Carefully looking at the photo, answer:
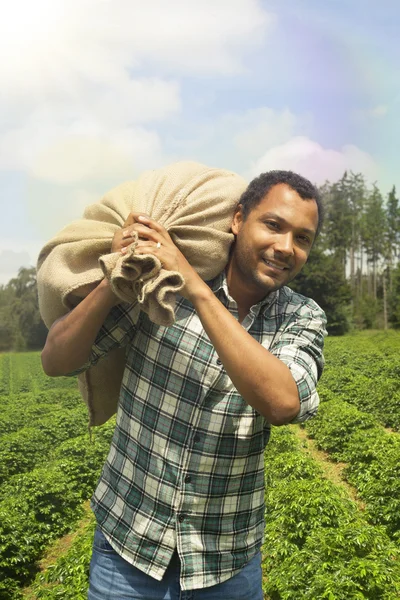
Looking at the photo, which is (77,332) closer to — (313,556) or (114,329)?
(114,329)

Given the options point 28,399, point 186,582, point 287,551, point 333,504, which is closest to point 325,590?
point 287,551

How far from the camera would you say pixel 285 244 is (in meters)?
1.59

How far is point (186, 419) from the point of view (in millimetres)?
1588

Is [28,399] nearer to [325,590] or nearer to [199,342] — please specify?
[325,590]

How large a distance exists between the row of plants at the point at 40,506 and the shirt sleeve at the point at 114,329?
14.7 ft

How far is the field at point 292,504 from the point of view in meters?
4.21

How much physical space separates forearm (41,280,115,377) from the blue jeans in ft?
1.80

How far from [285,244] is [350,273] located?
4789cm

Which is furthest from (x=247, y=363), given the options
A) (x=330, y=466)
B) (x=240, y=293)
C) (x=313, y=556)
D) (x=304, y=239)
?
(x=330, y=466)

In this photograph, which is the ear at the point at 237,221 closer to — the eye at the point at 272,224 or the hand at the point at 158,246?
the eye at the point at 272,224

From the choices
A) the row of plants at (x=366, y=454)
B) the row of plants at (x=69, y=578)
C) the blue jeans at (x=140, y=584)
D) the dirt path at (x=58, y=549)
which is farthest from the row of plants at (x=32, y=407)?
the blue jeans at (x=140, y=584)

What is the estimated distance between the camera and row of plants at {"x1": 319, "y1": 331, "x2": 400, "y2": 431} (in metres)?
11.3

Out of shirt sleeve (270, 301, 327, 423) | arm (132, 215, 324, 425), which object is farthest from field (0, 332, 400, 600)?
arm (132, 215, 324, 425)

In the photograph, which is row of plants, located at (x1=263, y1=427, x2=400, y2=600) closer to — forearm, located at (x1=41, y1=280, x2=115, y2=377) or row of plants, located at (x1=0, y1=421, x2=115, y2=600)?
row of plants, located at (x1=0, y1=421, x2=115, y2=600)
